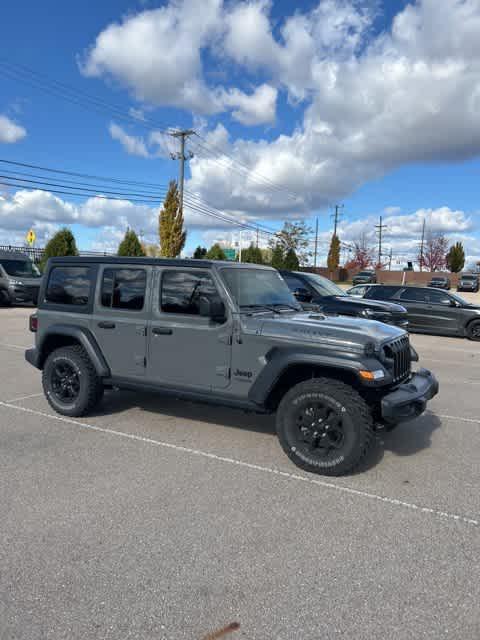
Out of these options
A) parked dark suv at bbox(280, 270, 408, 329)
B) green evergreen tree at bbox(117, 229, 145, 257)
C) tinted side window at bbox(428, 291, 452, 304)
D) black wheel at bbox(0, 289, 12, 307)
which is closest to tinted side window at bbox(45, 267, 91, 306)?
parked dark suv at bbox(280, 270, 408, 329)

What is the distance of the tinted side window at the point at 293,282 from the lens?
12.9m

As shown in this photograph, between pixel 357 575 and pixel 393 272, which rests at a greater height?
pixel 393 272

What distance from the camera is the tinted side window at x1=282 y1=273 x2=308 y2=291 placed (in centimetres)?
1289

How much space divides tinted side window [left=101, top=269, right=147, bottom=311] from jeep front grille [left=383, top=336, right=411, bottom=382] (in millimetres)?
2524

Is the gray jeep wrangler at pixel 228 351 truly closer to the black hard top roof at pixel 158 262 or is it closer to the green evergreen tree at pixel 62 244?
the black hard top roof at pixel 158 262

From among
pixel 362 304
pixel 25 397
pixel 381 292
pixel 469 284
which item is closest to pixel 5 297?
pixel 381 292

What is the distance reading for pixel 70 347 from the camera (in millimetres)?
5750

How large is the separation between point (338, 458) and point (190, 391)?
1.56 m

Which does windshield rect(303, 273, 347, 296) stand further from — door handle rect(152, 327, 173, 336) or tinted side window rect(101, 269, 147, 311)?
door handle rect(152, 327, 173, 336)

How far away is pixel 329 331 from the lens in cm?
431

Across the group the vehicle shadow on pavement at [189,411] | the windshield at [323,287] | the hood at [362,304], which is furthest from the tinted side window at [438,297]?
the vehicle shadow on pavement at [189,411]

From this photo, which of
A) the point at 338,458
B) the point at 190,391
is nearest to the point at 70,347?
the point at 190,391

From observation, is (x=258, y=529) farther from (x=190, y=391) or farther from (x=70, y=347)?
(x=70, y=347)

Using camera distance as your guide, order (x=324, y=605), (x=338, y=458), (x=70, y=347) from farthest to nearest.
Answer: (x=70, y=347) → (x=338, y=458) → (x=324, y=605)
